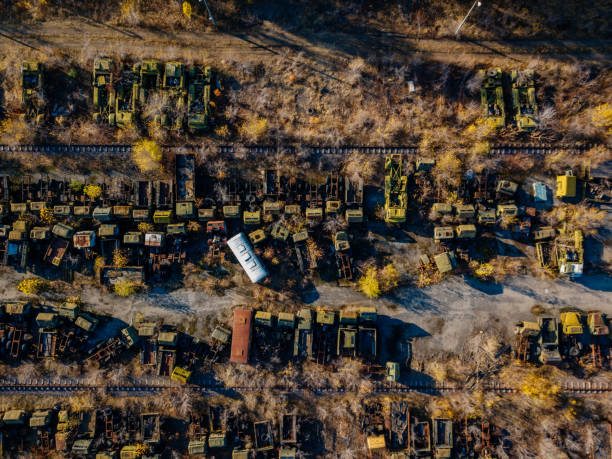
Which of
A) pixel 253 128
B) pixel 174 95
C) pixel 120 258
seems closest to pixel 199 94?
pixel 174 95

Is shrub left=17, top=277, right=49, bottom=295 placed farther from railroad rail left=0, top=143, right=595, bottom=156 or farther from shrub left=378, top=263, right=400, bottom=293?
shrub left=378, top=263, right=400, bottom=293

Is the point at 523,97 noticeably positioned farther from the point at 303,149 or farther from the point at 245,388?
the point at 245,388

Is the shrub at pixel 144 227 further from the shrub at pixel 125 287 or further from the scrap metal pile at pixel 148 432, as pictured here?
the scrap metal pile at pixel 148 432

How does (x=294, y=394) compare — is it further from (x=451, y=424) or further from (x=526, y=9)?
(x=526, y=9)

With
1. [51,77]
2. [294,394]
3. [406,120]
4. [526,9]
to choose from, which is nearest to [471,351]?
[294,394]

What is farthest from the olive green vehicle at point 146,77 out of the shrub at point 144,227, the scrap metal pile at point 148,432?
the scrap metal pile at point 148,432

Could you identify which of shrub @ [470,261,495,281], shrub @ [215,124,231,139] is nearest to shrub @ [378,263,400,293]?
shrub @ [470,261,495,281]
